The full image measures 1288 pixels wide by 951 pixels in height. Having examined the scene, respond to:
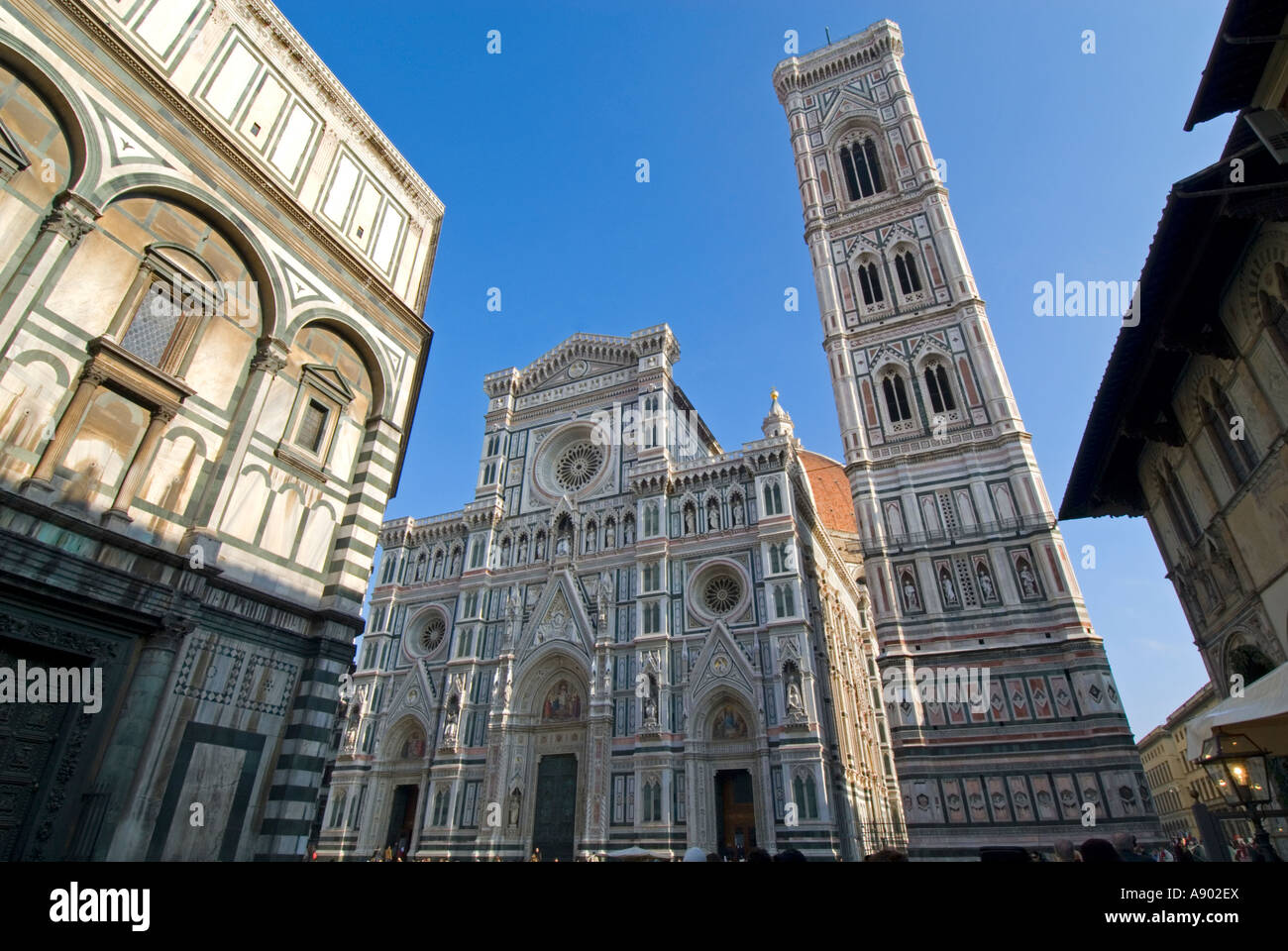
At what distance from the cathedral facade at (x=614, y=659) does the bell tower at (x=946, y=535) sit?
352 centimetres

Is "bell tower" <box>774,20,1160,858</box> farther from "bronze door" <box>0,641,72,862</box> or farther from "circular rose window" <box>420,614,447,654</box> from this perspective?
"bronze door" <box>0,641,72,862</box>

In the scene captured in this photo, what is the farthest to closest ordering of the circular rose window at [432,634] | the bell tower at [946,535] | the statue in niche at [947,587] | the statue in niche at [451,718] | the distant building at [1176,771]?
the distant building at [1176,771], the circular rose window at [432,634], the statue in niche at [451,718], the statue in niche at [947,587], the bell tower at [946,535]

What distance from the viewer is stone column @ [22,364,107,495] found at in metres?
7.44

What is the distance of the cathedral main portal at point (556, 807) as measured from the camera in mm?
25906

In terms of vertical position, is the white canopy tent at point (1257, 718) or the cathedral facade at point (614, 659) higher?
the cathedral facade at point (614, 659)

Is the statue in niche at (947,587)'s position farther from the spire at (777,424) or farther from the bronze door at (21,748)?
the bronze door at (21,748)

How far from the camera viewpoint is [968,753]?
21.2 meters

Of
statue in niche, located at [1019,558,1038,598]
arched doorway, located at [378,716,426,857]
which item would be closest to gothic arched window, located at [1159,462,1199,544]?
statue in niche, located at [1019,558,1038,598]

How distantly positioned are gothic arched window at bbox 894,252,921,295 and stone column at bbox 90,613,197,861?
1176 inches

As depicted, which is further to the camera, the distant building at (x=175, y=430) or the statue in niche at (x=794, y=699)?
the statue in niche at (x=794, y=699)

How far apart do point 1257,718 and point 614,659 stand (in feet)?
74.0

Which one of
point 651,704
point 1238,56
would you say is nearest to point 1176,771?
point 651,704

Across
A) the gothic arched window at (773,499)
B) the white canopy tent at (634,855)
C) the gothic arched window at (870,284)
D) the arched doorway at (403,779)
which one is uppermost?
the gothic arched window at (870,284)

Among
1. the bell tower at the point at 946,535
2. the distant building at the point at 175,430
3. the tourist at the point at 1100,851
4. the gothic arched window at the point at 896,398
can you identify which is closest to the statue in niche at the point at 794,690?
the bell tower at the point at 946,535
